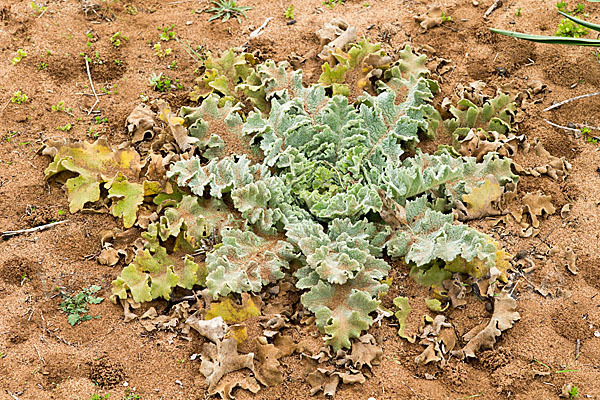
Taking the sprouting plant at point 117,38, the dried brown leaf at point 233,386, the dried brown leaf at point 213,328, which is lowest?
the dried brown leaf at point 233,386

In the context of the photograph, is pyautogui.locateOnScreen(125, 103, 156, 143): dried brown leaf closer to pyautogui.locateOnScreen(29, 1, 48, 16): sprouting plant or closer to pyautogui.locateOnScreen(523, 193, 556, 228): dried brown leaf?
pyautogui.locateOnScreen(29, 1, 48, 16): sprouting plant

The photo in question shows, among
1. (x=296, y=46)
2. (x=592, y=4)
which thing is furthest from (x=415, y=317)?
(x=592, y=4)

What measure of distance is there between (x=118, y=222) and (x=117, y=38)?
6.23ft

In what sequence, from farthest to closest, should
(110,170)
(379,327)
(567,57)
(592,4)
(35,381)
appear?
(592,4), (567,57), (110,170), (379,327), (35,381)

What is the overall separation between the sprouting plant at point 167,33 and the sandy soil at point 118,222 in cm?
5

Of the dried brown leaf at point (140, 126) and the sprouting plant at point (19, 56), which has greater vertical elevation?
the sprouting plant at point (19, 56)

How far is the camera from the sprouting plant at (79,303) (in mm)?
3533

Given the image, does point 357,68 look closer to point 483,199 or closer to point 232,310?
point 483,199

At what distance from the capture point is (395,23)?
5.32 metres

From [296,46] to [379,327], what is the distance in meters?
2.57

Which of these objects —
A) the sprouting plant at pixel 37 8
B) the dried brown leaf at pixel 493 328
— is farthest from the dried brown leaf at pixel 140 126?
the dried brown leaf at pixel 493 328

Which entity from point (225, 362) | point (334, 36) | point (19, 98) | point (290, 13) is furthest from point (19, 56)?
point (225, 362)

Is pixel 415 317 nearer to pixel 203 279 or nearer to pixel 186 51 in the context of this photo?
pixel 203 279

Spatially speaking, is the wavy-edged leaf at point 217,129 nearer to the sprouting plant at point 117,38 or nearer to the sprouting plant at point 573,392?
the sprouting plant at point 117,38
